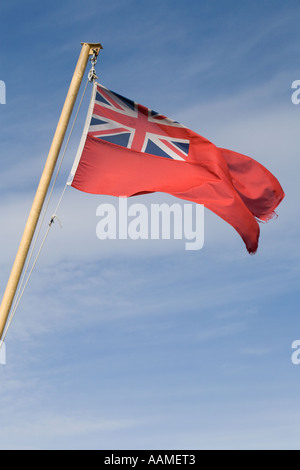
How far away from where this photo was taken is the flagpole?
17.6 meters

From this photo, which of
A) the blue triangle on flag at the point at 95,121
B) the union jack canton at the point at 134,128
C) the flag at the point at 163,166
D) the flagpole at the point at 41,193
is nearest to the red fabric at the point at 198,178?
the flag at the point at 163,166

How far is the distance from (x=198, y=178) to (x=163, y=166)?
1139 millimetres

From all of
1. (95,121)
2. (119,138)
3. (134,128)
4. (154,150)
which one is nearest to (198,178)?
(154,150)

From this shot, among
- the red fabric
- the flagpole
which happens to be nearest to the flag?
the red fabric

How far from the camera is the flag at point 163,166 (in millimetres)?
21844

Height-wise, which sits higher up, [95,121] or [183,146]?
[183,146]

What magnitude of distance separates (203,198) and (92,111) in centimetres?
417

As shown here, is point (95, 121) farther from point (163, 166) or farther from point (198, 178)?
point (198, 178)

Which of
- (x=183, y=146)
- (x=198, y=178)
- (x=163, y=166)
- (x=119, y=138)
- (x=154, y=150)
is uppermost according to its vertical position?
(x=183, y=146)

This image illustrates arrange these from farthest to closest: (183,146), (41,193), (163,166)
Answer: (183,146) < (163,166) < (41,193)

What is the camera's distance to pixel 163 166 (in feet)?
76.3

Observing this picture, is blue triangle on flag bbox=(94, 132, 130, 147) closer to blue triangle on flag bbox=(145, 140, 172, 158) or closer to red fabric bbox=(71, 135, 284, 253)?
red fabric bbox=(71, 135, 284, 253)

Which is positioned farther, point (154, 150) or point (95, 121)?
point (154, 150)
